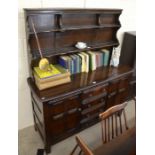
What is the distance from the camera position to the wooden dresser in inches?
71.8

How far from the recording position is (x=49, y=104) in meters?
1.76

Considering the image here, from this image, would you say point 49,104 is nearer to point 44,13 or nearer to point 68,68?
point 68,68

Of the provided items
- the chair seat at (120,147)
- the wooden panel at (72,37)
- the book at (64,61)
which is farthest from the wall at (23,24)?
the chair seat at (120,147)

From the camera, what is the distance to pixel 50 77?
1819 mm

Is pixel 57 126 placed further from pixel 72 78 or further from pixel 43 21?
pixel 43 21

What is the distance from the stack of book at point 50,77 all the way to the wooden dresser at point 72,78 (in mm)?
55

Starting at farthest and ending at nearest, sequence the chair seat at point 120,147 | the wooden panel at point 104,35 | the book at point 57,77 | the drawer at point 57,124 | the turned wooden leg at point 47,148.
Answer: the wooden panel at point 104,35, the turned wooden leg at point 47,148, the drawer at point 57,124, the book at point 57,77, the chair seat at point 120,147

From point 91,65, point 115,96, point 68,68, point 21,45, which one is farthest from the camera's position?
point 115,96

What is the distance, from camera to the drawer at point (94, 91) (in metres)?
2.02

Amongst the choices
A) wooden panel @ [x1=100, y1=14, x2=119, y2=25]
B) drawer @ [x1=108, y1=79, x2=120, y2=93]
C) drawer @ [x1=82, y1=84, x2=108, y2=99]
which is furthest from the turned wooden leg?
wooden panel @ [x1=100, y1=14, x2=119, y2=25]

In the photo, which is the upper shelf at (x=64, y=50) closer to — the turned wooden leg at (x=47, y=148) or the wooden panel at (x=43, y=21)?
the wooden panel at (x=43, y=21)
